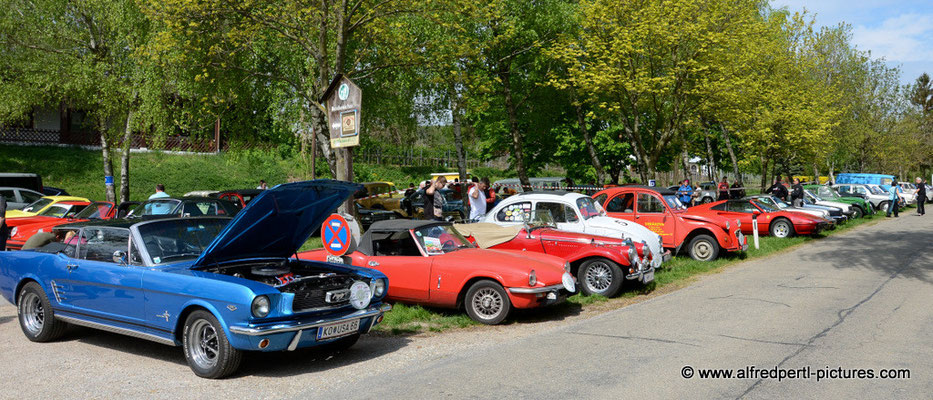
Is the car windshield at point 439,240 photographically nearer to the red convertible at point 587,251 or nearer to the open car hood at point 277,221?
the red convertible at point 587,251

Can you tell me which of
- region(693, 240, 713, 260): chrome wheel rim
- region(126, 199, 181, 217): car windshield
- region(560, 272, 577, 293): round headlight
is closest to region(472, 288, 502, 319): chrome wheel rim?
region(560, 272, 577, 293): round headlight

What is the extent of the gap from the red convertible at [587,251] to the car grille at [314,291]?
186 inches

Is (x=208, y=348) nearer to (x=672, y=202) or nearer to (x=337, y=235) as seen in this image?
(x=337, y=235)

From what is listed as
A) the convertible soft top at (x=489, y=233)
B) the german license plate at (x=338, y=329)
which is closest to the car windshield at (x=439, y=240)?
the convertible soft top at (x=489, y=233)

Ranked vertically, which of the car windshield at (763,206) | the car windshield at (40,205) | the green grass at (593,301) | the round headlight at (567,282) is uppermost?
the car windshield at (40,205)

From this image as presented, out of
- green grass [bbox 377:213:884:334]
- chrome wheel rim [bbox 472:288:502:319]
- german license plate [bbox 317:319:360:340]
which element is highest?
german license plate [bbox 317:319:360:340]

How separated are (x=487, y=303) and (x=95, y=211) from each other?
12480mm

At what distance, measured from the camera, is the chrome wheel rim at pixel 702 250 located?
15.3 meters

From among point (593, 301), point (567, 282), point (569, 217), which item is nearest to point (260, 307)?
point (567, 282)

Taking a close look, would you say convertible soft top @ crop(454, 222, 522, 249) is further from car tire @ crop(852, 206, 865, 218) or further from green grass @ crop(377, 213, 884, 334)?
car tire @ crop(852, 206, 865, 218)

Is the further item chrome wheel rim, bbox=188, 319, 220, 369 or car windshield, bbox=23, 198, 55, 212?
car windshield, bbox=23, 198, 55, 212

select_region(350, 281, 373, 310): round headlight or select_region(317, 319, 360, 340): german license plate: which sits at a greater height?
select_region(350, 281, 373, 310): round headlight

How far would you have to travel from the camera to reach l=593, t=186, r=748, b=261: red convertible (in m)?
15.2

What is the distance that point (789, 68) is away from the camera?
105 feet
